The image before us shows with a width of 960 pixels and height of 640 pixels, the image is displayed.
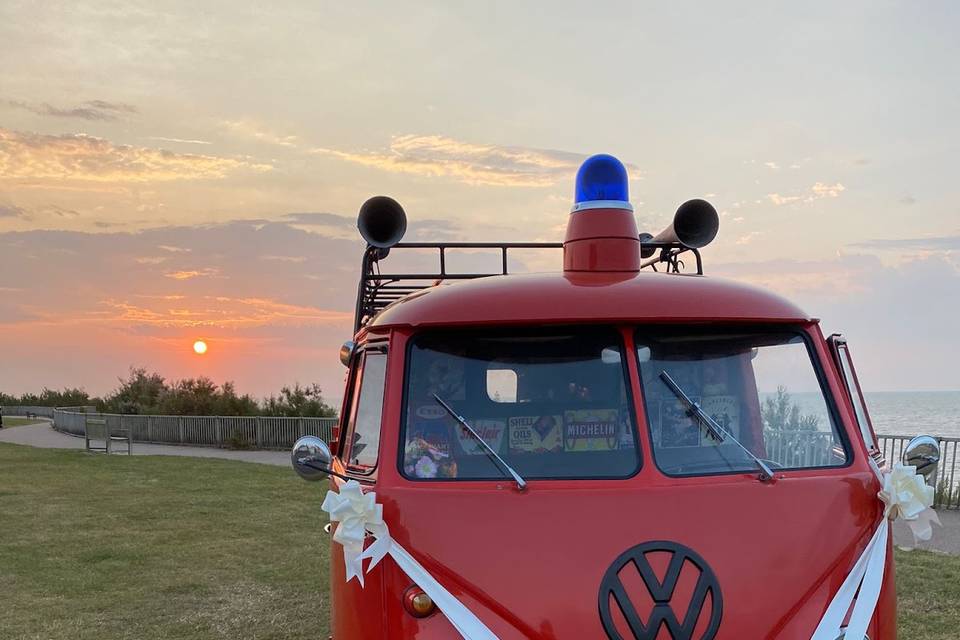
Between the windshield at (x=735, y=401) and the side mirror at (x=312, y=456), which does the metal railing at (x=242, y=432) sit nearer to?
the windshield at (x=735, y=401)

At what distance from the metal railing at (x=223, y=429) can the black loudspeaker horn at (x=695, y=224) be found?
51.0 feet

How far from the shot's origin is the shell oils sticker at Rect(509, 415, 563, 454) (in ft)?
11.4

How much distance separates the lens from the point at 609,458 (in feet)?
11.0

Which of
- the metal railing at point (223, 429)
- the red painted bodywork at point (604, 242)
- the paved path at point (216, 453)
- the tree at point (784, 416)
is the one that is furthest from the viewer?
the metal railing at point (223, 429)

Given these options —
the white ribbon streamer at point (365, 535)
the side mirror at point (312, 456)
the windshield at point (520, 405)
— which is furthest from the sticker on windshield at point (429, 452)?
the side mirror at point (312, 456)

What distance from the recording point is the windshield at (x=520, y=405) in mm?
3389

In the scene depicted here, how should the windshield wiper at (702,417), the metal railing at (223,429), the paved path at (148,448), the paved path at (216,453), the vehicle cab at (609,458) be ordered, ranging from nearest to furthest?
the vehicle cab at (609,458) → the windshield wiper at (702,417) → the paved path at (216,453) → the paved path at (148,448) → the metal railing at (223,429)

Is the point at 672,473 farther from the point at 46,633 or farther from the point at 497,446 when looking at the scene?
the point at 46,633

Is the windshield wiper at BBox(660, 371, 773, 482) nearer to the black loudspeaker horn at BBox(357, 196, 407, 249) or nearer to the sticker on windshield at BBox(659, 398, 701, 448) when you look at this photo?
the sticker on windshield at BBox(659, 398, 701, 448)

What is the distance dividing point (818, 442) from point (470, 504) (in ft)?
5.04

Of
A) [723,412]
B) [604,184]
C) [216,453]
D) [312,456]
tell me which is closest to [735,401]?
[723,412]

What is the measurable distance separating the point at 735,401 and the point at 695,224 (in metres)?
2.52

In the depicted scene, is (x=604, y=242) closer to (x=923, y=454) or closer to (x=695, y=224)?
(x=923, y=454)

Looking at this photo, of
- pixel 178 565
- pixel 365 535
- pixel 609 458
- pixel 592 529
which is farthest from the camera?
pixel 178 565
